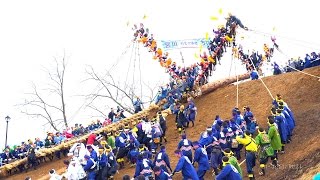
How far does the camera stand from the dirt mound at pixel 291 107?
1323 centimetres

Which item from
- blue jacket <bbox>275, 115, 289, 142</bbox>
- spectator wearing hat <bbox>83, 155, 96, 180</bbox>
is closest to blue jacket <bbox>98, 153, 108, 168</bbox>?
spectator wearing hat <bbox>83, 155, 96, 180</bbox>

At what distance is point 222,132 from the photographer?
1468 cm

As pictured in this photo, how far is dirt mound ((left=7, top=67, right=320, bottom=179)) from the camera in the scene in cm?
1323

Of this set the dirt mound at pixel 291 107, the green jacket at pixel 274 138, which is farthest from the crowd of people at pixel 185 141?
the dirt mound at pixel 291 107

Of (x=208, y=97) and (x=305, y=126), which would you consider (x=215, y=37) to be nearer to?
(x=208, y=97)

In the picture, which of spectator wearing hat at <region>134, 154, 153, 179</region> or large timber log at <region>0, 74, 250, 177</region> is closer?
spectator wearing hat at <region>134, 154, 153, 179</region>

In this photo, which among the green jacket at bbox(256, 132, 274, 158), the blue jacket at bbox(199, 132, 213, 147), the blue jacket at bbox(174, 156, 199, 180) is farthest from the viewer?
the blue jacket at bbox(199, 132, 213, 147)

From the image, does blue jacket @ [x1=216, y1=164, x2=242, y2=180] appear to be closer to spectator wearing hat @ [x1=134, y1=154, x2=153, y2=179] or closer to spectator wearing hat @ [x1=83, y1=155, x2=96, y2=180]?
spectator wearing hat @ [x1=134, y1=154, x2=153, y2=179]

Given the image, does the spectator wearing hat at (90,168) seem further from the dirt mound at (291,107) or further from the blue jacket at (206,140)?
the blue jacket at (206,140)

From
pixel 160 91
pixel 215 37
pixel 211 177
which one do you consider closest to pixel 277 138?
pixel 211 177

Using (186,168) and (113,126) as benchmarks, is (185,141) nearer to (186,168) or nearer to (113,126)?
(186,168)

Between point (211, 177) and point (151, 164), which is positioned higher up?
point (151, 164)

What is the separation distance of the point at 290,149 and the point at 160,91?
42.2 feet

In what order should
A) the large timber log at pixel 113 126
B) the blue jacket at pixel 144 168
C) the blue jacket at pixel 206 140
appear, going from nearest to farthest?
the blue jacket at pixel 144 168
the blue jacket at pixel 206 140
the large timber log at pixel 113 126
